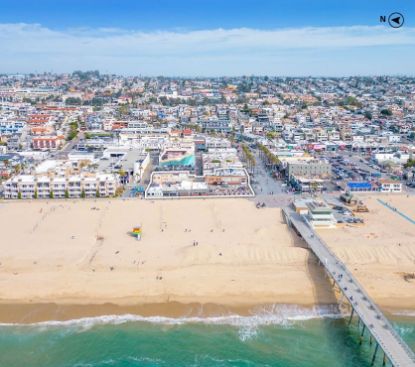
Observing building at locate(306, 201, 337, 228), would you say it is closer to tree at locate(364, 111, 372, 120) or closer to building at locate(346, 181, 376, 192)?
building at locate(346, 181, 376, 192)

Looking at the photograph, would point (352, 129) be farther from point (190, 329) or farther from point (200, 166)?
point (190, 329)

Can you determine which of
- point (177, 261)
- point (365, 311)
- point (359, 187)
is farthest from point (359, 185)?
point (365, 311)

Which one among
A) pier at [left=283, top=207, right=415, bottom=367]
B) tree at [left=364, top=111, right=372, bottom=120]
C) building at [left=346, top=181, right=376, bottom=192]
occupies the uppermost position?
tree at [left=364, top=111, right=372, bottom=120]

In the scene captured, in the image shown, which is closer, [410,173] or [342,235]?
[342,235]

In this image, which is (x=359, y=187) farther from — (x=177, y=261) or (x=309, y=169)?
(x=177, y=261)

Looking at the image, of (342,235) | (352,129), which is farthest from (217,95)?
(342,235)

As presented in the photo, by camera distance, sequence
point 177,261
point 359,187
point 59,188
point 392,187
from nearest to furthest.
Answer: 1. point 177,261
2. point 59,188
3. point 392,187
4. point 359,187

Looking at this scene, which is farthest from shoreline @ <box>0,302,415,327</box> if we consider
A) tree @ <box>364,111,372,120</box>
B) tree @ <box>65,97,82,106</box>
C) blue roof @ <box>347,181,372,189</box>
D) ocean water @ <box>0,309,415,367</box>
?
tree @ <box>65,97,82,106</box>
